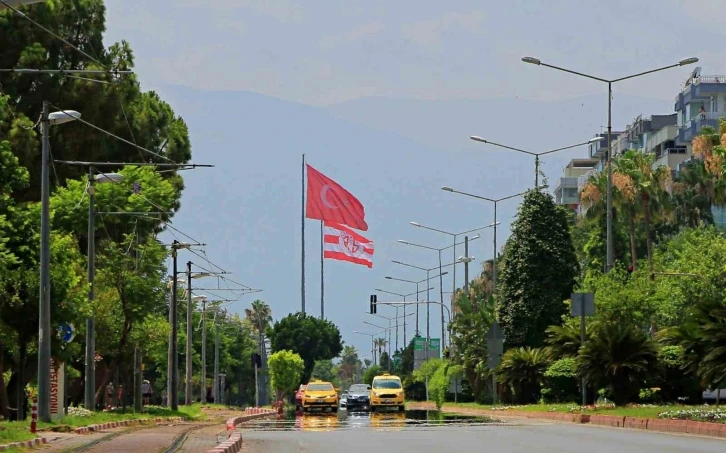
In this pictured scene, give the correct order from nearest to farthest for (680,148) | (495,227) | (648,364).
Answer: (648,364)
(495,227)
(680,148)

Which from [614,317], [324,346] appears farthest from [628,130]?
[614,317]

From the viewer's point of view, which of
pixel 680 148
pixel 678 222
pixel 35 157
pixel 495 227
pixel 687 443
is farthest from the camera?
pixel 680 148

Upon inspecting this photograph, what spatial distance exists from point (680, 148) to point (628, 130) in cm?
2928

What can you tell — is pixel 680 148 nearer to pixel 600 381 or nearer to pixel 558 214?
pixel 558 214

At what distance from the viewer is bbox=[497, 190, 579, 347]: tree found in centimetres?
6975

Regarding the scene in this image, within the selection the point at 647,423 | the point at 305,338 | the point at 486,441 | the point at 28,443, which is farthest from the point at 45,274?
the point at 305,338

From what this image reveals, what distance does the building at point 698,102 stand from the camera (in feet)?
408

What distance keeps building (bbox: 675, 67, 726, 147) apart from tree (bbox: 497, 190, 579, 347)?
55405mm

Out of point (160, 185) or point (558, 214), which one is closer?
point (160, 185)

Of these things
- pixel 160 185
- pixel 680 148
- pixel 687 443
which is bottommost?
pixel 687 443

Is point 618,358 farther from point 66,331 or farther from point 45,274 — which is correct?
point 45,274

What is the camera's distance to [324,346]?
152 m

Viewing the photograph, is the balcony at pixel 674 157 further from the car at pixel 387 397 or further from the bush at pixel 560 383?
the bush at pixel 560 383

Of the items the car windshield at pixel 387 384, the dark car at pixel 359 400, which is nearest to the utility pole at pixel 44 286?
the car windshield at pixel 387 384
